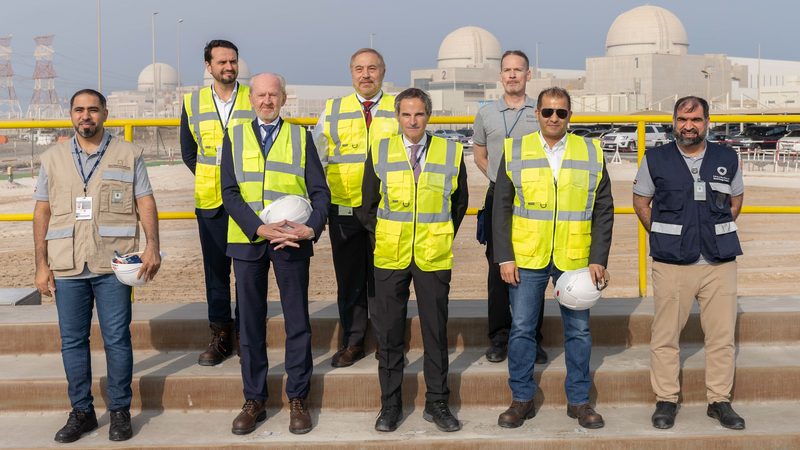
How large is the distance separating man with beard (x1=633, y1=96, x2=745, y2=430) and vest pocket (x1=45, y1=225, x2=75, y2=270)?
273 centimetres

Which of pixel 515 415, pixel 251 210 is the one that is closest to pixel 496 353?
pixel 515 415

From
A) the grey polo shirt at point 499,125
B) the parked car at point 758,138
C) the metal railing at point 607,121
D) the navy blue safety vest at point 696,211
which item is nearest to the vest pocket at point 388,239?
the grey polo shirt at point 499,125

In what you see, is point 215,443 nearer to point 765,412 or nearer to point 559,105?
point 559,105

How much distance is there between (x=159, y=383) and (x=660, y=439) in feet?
8.09

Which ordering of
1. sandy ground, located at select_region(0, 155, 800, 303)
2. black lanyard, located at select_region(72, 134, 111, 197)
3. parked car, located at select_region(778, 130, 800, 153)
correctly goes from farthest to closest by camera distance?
1. parked car, located at select_region(778, 130, 800, 153)
2. sandy ground, located at select_region(0, 155, 800, 303)
3. black lanyard, located at select_region(72, 134, 111, 197)

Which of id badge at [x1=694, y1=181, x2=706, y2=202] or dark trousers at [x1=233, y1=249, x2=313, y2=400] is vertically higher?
id badge at [x1=694, y1=181, x2=706, y2=202]

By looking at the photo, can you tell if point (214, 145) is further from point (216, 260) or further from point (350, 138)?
point (350, 138)

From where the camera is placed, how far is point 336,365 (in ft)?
15.6

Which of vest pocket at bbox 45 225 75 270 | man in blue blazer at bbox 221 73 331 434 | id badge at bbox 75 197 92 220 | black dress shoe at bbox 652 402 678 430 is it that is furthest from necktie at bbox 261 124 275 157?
black dress shoe at bbox 652 402 678 430

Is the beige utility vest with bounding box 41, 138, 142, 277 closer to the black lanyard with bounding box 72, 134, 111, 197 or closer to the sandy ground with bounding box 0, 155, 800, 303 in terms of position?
the black lanyard with bounding box 72, 134, 111, 197

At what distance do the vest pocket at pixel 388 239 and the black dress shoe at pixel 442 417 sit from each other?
2.41ft

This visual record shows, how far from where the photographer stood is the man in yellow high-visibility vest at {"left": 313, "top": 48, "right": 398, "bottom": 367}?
4.68 meters

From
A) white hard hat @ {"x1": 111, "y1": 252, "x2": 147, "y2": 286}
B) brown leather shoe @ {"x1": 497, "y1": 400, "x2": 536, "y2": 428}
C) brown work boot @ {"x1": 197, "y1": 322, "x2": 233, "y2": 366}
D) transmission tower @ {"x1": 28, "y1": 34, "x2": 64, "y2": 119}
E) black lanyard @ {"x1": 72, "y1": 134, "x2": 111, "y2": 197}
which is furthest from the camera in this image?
transmission tower @ {"x1": 28, "y1": 34, "x2": 64, "y2": 119}

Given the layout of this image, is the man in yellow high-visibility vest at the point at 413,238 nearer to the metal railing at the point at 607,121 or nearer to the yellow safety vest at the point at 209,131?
the yellow safety vest at the point at 209,131
